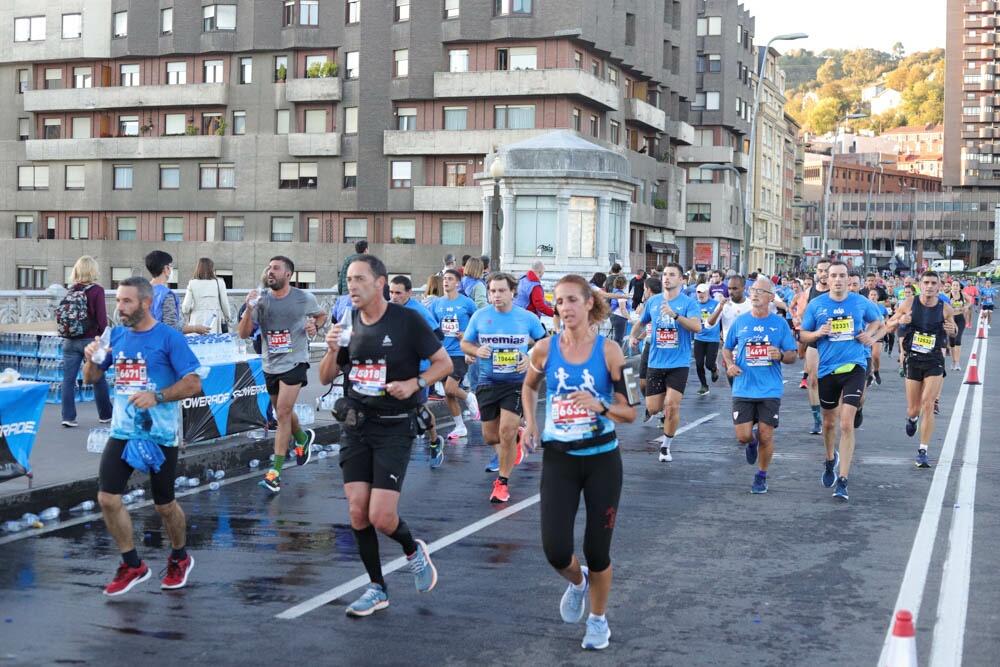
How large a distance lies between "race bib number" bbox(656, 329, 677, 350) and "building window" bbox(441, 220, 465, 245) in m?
44.5

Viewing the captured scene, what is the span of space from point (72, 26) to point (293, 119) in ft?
44.2

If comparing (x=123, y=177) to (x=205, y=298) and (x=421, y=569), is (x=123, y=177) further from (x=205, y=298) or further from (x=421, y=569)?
(x=421, y=569)

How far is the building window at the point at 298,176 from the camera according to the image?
60062 millimetres

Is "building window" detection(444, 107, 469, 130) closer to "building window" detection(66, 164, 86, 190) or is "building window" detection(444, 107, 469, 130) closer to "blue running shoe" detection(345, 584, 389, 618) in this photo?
"building window" detection(66, 164, 86, 190)

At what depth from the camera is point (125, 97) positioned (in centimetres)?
6162

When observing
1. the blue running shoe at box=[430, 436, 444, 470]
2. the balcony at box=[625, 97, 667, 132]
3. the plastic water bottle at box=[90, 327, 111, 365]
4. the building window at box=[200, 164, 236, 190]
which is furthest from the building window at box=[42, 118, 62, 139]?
the plastic water bottle at box=[90, 327, 111, 365]

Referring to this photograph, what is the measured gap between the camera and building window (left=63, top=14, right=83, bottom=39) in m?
63.2

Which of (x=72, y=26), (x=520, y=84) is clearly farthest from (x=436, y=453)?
(x=72, y=26)

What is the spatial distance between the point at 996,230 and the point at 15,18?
120693 mm

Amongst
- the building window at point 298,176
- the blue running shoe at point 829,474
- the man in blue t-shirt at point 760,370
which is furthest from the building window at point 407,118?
the blue running shoe at point 829,474

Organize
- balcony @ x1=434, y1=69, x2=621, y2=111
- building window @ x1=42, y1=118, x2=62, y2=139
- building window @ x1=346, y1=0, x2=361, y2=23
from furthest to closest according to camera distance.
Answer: building window @ x1=42, y1=118, x2=62, y2=139 → building window @ x1=346, y1=0, x2=361, y2=23 → balcony @ x1=434, y1=69, x2=621, y2=111

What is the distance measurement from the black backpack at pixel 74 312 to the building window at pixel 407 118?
4617 centimetres

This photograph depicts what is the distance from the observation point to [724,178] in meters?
80.3

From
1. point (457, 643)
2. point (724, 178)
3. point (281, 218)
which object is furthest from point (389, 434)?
point (724, 178)
